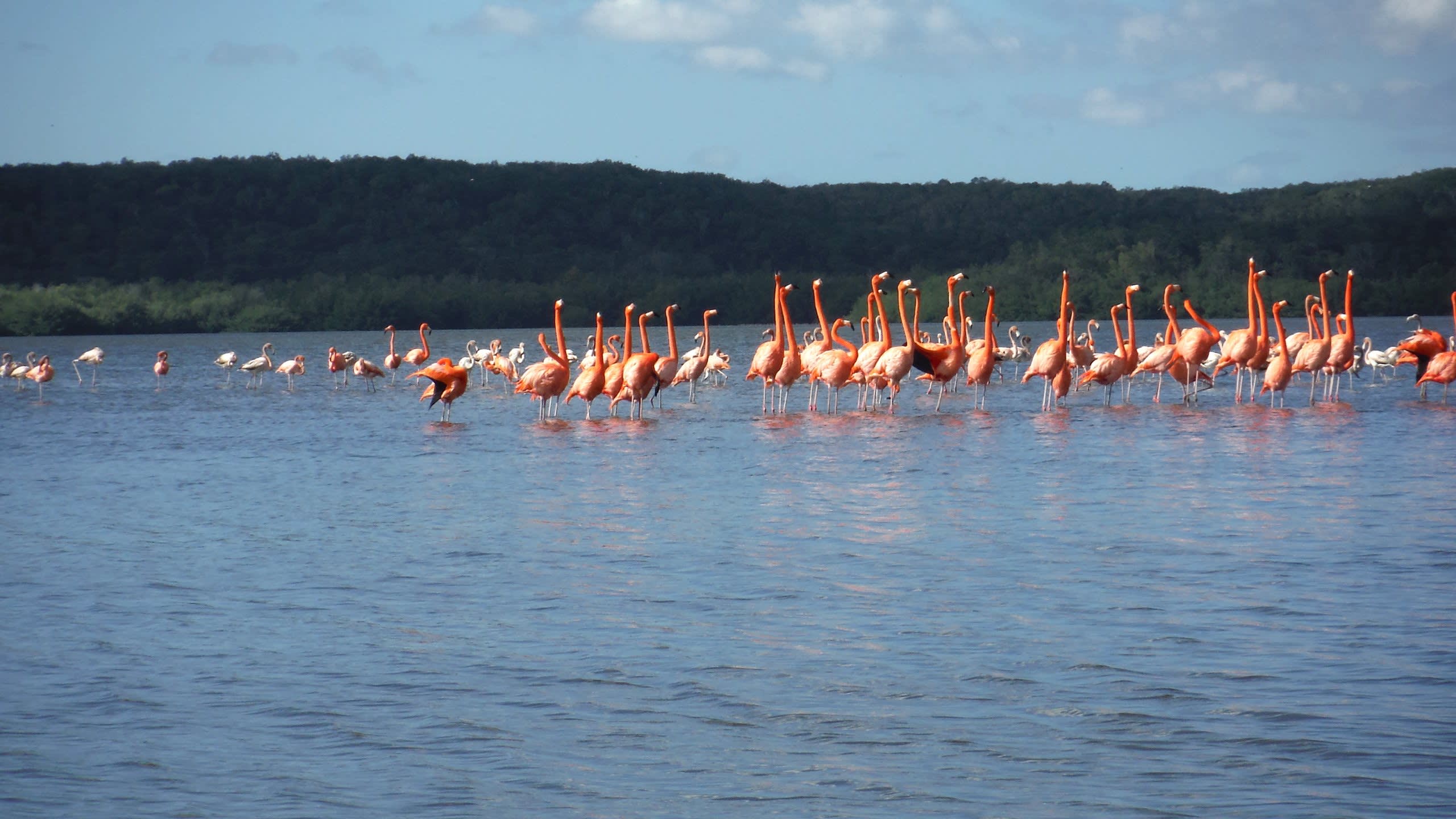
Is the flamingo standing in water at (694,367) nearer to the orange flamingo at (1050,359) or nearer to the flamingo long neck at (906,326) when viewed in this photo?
the flamingo long neck at (906,326)

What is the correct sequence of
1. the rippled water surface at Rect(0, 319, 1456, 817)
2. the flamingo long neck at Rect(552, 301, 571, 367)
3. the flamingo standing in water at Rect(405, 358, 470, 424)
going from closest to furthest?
1. the rippled water surface at Rect(0, 319, 1456, 817)
2. the flamingo standing in water at Rect(405, 358, 470, 424)
3. the flamingo long neck at Rect(552, 301, 571, 367)

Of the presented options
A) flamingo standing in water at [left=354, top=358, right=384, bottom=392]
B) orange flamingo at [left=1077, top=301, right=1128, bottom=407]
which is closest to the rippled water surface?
orange flamingo at [left=1077, top=301, right=1128, bottom=407]

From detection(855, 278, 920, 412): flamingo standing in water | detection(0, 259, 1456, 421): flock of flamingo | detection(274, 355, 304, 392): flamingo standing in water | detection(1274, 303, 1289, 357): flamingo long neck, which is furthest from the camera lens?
detection(274, 355, 304, 392): flamingo standing in water

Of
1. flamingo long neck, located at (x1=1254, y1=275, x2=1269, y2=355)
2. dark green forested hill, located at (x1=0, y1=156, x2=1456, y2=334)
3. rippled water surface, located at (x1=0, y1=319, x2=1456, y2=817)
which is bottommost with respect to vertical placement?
rippled water surface, located at (x1=0, y1=319, x2=1456, y2=817)

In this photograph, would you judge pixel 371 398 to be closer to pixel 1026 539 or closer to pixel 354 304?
pixel 1026 539

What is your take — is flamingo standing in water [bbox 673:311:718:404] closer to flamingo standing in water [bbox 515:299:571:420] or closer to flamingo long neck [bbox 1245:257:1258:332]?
flamingo standing in water [bbox 515:299:571:420]

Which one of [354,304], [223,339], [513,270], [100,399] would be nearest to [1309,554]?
[100,399]

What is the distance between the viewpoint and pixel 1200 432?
16453 millimetres

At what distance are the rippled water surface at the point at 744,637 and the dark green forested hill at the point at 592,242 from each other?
5628cm

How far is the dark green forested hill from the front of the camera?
234ft

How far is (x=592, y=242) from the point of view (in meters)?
95.4

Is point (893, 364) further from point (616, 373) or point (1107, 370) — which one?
point (616, 373)

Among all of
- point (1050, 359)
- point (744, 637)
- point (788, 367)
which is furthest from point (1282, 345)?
point (744, 637)

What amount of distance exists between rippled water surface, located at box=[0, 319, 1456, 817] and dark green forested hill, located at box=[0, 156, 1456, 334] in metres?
56.3
